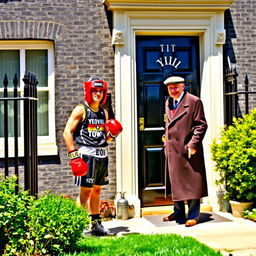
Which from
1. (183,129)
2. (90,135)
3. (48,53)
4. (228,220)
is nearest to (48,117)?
(48,53)

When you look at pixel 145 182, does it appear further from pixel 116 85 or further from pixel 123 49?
pixel 123 49

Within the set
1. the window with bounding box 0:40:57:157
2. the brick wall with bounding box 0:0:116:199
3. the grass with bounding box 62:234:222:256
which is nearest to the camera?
the grass with bounding box 62:234:222:256

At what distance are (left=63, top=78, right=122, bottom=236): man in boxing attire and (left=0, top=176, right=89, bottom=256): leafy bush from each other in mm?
1205

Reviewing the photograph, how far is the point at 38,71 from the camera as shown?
23.7ft

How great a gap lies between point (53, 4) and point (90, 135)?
2.52m

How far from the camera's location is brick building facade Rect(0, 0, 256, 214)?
274 inches

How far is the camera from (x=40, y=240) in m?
4.36

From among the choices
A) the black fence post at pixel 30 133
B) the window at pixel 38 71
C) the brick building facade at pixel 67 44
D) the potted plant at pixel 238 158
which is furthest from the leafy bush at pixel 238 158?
the black fence post at pixel 30 133

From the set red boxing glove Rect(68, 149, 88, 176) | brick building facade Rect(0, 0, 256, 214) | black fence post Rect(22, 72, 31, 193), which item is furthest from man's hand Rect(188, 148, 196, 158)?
black fence post Rect(22, 72, 31, 193)

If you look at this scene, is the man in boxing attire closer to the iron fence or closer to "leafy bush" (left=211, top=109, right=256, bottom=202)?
the iron fence

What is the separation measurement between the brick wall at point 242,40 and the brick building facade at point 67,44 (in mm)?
394

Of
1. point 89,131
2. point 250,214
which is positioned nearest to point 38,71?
point 89,131

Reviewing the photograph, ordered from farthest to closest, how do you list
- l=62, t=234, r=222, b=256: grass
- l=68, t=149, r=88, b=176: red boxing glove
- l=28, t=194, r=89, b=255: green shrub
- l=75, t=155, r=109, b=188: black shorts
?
1. l=75, t=155, r=109, b=188: black shorts
2. l=68, t=149, r=88, b=176: red boxing glove
3. l=62, t=234, r=222, b=256: grass
4. l=28, t=194, r=89, b=255: green shrub

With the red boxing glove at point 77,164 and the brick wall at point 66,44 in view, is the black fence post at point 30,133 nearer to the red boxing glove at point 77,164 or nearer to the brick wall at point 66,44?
the red boxing glove at point 77,164
